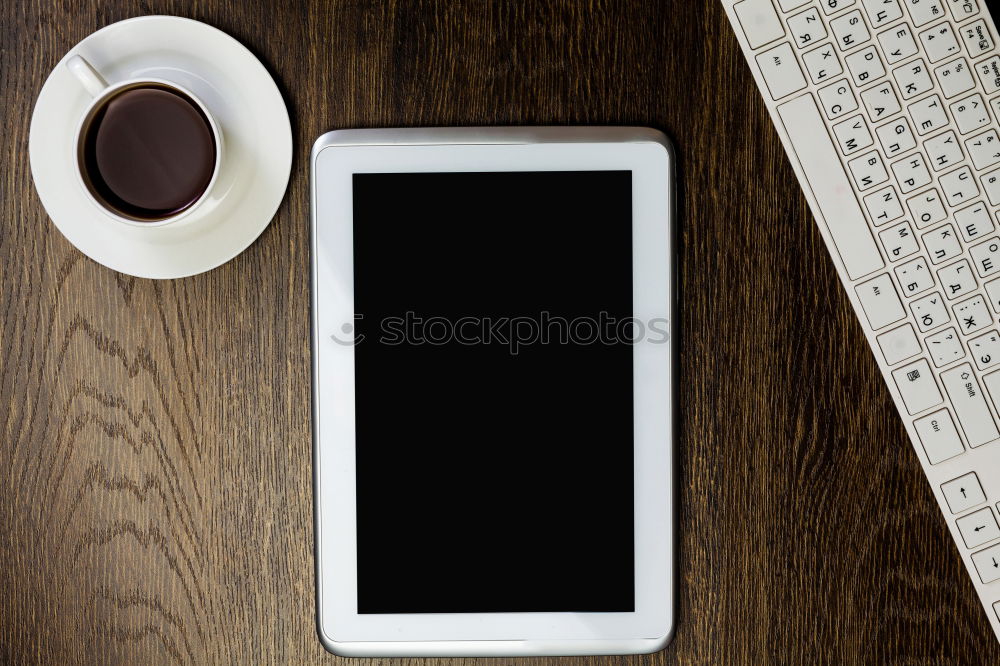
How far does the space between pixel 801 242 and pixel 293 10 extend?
379mm

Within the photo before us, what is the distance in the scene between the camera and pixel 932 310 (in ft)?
1.43

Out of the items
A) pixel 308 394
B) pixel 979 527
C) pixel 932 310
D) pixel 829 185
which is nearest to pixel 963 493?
pixel 979 527

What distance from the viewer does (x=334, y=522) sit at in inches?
17.3

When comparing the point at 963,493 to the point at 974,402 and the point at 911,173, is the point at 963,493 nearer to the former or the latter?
the point at 974,402

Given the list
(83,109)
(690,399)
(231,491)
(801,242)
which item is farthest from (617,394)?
(83,109)

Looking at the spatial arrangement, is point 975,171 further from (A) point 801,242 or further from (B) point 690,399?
(B) point 690,399

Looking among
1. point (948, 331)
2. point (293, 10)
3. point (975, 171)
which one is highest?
point (293, 10)

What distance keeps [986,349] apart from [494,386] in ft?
1.09

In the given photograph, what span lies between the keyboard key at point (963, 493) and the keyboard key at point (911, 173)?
199mm

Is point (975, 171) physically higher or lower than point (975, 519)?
higher

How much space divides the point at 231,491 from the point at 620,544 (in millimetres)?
270

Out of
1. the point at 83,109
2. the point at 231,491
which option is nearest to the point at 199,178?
the point at 83,109

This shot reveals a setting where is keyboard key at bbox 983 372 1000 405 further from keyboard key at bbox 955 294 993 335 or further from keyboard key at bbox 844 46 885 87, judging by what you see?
keyboard key at bbox 844 46 885 87

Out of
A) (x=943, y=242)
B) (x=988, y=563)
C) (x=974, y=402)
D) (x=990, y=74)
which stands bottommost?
(x=988, y=563)
